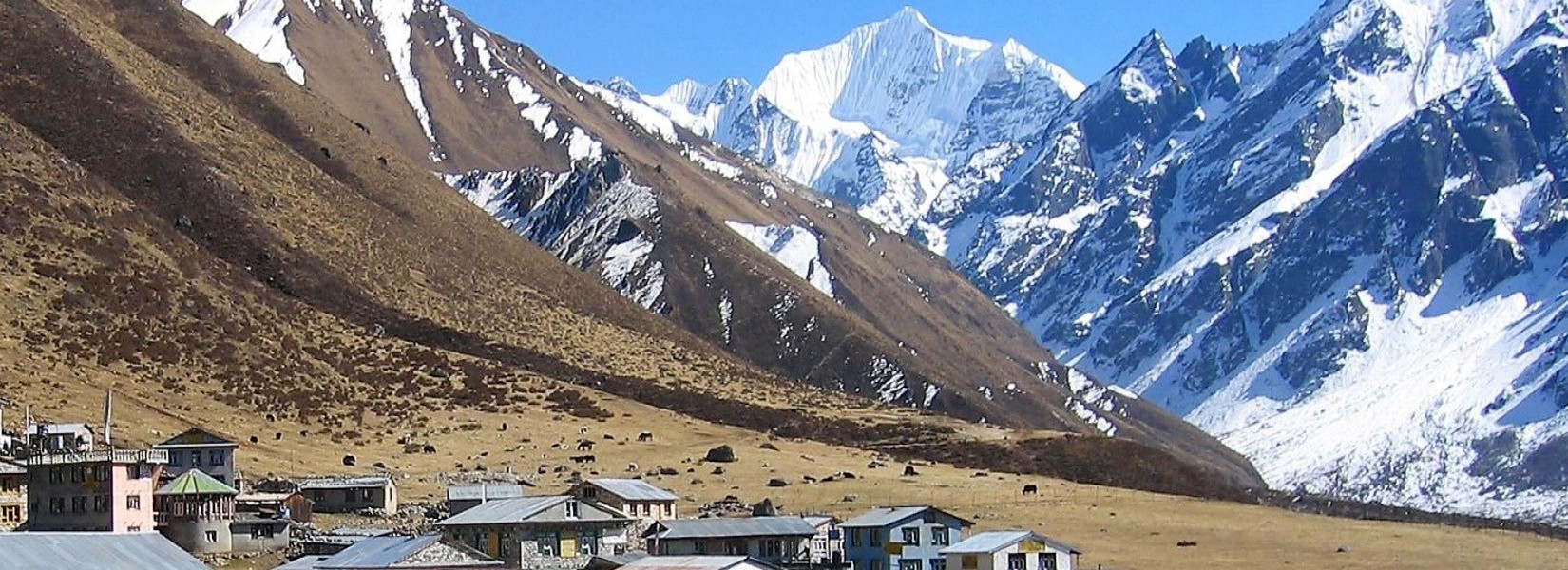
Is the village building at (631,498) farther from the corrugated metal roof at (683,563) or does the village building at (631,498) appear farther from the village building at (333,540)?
the corrugated metal roof at (683,563)

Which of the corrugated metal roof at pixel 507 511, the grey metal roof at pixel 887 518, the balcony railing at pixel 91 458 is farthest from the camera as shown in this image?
the grey metal roof at pixel 887 518

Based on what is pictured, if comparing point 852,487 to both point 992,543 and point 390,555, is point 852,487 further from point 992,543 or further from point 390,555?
point 390,555

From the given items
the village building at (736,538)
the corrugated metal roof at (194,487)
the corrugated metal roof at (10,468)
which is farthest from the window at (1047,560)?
the corrugated metal roof at (10,468)

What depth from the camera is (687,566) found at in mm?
94312

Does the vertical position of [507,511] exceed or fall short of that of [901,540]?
it exceeds it

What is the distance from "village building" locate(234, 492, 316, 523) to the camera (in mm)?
125588

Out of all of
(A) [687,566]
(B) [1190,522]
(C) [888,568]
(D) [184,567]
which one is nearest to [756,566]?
(A) [687,566]

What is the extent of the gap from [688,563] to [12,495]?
1337 inches

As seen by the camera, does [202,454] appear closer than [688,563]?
No

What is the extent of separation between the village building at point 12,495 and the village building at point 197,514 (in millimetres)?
7981

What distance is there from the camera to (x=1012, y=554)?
11662 centimetres

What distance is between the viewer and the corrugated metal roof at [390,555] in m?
96.1

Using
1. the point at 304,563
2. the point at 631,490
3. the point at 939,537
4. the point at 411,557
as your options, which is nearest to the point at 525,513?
the point at 304,563

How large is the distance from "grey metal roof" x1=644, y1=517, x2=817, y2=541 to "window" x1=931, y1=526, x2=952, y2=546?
6.76 m
